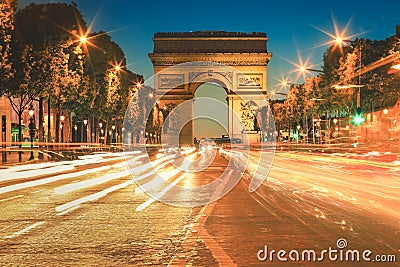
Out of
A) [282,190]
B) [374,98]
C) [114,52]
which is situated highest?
[114,52]

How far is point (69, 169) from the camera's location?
106 feet

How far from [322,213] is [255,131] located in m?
90.2

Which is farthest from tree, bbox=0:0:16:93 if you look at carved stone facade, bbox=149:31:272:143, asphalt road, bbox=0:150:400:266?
carved stone facade, bbox=149:31:272:143

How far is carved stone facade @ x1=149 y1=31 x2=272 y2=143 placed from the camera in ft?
335

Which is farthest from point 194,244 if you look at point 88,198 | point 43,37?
point 43,37

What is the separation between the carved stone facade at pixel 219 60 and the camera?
335ft

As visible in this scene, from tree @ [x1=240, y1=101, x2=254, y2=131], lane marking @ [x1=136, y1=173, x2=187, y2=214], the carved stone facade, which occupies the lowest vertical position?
lane marking @ [x1=136, y1=173, x2=187, y2=214]

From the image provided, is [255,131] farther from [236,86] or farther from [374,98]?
[374,98]

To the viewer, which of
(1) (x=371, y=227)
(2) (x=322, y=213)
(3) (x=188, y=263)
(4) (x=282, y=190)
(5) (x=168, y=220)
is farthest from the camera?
(4) (x=282, y=190)

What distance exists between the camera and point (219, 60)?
339ft

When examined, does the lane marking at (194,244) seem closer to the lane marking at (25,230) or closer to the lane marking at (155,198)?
the lane marking at (155,198)

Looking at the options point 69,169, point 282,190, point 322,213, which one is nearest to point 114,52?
point 69,169

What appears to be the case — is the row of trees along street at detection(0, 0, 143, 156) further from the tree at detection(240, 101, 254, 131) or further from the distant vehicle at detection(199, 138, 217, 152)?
the tree at detection(240, 101, 254, 131)

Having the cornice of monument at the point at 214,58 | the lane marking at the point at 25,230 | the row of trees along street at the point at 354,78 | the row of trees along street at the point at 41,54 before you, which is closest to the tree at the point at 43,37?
the row of trees along street at the point at 41,54
